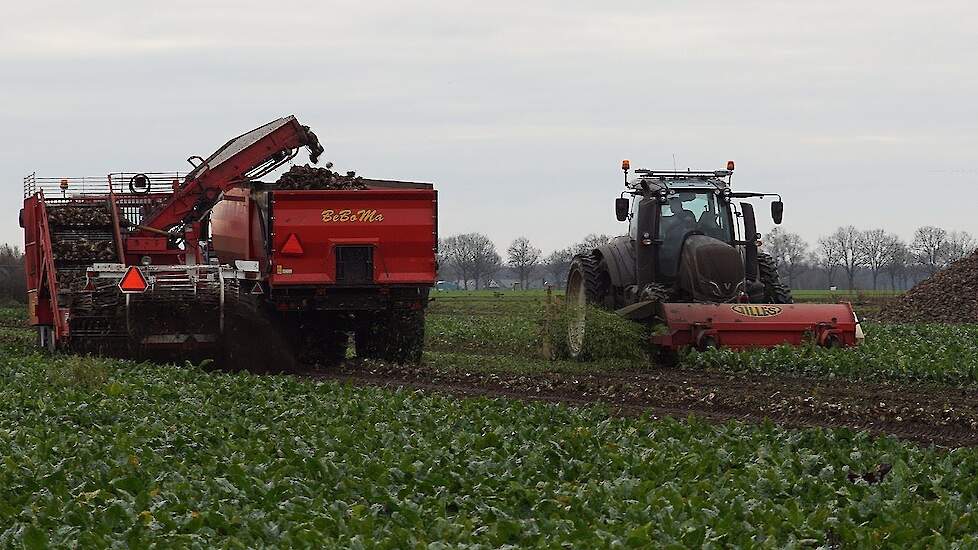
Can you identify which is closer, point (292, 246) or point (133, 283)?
point (133, 283)

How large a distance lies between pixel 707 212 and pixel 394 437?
994 centimetres

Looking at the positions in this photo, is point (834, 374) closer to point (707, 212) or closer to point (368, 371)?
point (707, 212)

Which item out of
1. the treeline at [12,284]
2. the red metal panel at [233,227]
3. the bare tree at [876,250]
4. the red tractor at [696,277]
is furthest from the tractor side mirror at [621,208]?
the bare tree at [876,250]

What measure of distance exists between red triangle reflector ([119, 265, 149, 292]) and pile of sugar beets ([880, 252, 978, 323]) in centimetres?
2120

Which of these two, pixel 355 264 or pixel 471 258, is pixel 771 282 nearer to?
pixel 355 264

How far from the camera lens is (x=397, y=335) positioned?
66.4ft

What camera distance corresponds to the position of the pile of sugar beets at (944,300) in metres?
33.8

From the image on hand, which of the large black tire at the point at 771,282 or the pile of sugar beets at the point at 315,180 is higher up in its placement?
the pile of sugar beets at the point at 315,180

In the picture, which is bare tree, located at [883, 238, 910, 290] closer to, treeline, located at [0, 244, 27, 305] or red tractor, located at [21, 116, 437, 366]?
treeline, located at [0, 244, 27, 305]

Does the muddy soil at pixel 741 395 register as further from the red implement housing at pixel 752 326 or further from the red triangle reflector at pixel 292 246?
the red triangle reflector at pixel 292 246

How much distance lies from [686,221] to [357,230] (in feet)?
14.7

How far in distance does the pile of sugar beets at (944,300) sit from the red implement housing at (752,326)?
15.5m

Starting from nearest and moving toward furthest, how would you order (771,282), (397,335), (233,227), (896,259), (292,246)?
1. (292,246)
2. (771,282)
3. (397,335)
4. (233,227)
5. (896,259)

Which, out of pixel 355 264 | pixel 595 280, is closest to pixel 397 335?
pixel 355 264
